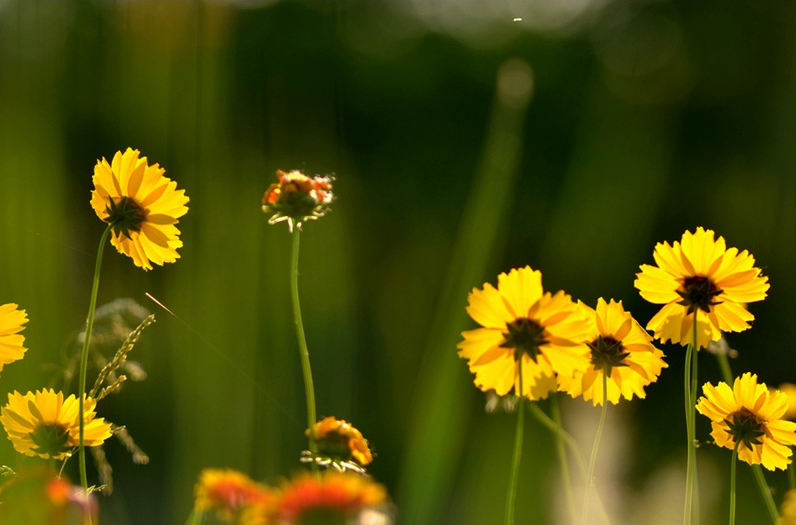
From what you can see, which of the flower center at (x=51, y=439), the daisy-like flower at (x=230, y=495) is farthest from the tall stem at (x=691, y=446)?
the flower center at (x=51, y=439)

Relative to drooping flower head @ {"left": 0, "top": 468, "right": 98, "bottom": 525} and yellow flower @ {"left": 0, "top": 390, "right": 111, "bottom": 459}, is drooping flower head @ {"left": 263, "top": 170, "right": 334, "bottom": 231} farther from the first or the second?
drooping flower head @ {"left": 0, "top": 468, "right": 98, "bottom": 525}

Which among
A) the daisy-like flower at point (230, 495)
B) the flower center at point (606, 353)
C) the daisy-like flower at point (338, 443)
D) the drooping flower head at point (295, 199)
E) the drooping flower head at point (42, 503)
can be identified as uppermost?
the drooping flower head at point (295, 199)

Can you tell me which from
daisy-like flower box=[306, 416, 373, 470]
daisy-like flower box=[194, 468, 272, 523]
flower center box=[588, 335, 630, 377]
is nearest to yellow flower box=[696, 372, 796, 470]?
flower center box=[588, 335, 630, 377]

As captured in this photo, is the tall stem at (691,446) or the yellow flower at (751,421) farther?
the yellow flower at (751,421)

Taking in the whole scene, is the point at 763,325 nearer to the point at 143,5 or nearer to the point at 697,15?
the point at 697,15

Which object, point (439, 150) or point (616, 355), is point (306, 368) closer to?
point (616, 355)

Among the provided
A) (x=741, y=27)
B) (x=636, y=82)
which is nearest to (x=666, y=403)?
(x=636, y=82)

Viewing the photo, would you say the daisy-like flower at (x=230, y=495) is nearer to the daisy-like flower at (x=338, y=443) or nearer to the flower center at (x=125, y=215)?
the daisy-like flower at (x=338, y=443)
